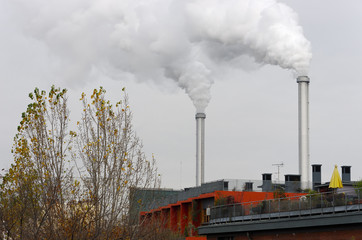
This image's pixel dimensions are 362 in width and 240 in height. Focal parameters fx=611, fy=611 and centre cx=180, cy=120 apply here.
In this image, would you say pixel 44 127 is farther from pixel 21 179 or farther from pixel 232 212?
pixel 232 212

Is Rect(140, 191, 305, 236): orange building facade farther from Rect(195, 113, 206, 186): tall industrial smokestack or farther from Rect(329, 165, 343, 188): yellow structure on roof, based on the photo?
Rect(195, 113, 206, 186): tall industrial smokestack

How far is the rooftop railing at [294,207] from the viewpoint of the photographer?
3005 cm

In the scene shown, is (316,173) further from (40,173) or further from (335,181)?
(40,173)

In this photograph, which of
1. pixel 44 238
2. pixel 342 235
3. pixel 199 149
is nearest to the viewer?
pixel 44 238

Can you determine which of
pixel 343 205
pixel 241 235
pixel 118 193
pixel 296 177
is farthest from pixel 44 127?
pixel 296 177

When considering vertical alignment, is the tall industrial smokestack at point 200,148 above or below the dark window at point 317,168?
above

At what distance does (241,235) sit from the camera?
1560 inches

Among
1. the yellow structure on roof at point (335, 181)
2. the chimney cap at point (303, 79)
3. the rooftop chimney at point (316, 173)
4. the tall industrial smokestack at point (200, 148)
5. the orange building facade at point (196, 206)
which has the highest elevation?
the chimney cap at point (303, 79)

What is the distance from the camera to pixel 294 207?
3453cm

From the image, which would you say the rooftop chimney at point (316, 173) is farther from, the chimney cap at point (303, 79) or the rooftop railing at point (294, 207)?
the rooftop railing at point (294, 207)

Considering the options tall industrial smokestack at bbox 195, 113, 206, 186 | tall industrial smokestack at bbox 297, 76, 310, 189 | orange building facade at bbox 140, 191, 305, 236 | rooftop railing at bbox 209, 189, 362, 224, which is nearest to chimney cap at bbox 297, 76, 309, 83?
tall industrial smokestack at bbox 297, 76, 310, 189

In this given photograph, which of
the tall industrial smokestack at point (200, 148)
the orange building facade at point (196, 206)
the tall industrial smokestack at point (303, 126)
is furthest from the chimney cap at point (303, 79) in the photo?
the tall industrial smokestack at point (200, 148)

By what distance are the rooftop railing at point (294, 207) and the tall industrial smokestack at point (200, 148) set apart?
Answer: 44.7 m

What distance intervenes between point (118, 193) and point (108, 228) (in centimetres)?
157
